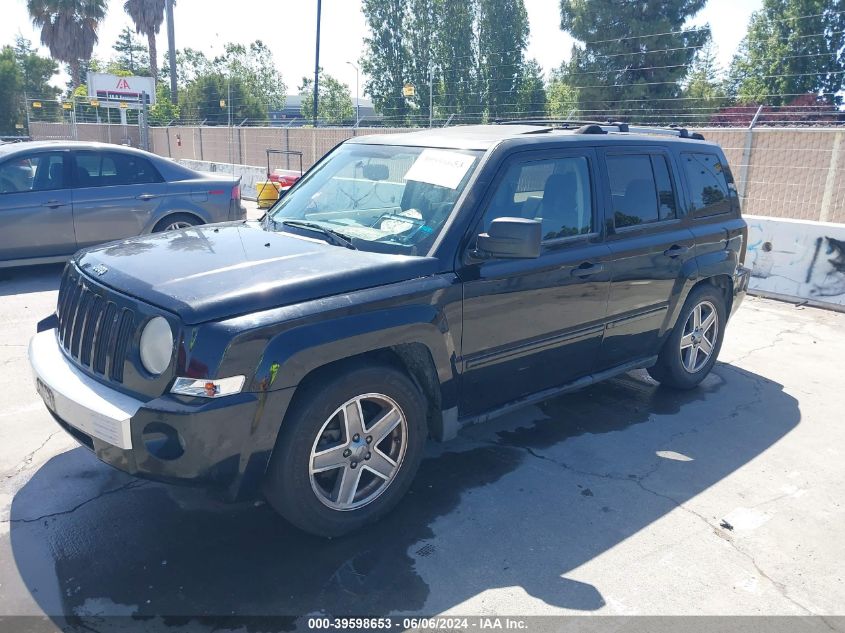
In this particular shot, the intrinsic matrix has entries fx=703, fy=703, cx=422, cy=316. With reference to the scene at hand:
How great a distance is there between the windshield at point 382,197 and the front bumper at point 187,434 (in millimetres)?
1190

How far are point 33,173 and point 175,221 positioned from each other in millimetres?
1659

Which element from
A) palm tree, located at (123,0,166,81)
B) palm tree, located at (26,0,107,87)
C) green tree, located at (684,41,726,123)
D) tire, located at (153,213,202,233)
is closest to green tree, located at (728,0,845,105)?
green tree, located at (684,41,726,123)

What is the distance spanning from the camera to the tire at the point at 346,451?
10.2 feet

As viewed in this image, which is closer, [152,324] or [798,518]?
[152,324]

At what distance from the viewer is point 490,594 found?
304 centimetres

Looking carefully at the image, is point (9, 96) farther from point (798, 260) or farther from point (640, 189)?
point (640, 189)

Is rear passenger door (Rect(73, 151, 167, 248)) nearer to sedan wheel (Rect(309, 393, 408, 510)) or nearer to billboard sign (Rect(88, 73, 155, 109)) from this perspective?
sedan wheel (Rect(309, 393, 408, 510))

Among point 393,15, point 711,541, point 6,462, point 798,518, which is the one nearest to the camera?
point 711,541

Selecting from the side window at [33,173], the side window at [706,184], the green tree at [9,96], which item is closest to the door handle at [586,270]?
the side window at [706,184]

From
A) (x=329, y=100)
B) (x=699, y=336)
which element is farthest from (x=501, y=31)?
(x=699, y=336)

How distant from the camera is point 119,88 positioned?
41969mm

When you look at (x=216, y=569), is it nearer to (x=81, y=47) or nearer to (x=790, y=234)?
(x=790, y=234)

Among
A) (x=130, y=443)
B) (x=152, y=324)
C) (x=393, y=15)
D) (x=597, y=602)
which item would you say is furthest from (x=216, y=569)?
(x=393, y=15)

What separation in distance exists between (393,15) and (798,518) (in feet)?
186
